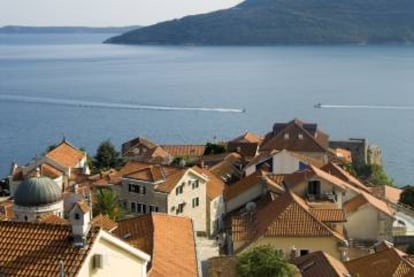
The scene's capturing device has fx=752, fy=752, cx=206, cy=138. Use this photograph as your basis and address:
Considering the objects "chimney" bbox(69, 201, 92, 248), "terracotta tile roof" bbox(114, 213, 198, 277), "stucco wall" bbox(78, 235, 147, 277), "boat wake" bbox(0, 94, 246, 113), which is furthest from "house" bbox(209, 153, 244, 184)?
"boat wake" bbox(0, 94, 246, 113)

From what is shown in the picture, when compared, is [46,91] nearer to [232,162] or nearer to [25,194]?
[232,162]

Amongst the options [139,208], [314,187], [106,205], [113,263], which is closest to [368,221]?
[314,187]

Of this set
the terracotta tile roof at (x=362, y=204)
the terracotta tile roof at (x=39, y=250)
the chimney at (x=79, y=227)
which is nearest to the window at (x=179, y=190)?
the terracotta tile roof at (x=362, y=204)

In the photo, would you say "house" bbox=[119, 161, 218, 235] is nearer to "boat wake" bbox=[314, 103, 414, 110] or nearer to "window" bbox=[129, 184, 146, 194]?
"window" bbox=[129, 184, 146, 194]

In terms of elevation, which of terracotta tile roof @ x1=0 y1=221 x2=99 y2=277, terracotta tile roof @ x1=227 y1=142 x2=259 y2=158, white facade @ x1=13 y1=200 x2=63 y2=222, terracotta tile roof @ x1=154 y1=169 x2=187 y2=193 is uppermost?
terracotta tile roof @ x1=0 y1=221 x2=99 y2=277

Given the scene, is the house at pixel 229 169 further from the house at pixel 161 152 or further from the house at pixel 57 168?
the house at pixel 57 168
